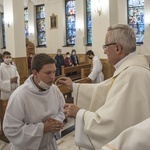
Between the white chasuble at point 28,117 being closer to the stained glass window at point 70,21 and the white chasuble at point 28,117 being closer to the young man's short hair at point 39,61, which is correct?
the young man's short hair at point 39,61

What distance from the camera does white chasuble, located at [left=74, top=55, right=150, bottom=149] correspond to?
192 centimetres

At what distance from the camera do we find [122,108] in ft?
6.42

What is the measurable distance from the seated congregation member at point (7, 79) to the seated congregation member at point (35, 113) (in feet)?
10.8

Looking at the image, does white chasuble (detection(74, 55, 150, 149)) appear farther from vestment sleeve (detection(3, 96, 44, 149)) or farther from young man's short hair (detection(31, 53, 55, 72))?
Result: young man's short hair (detection(31, 53, 55, 72))

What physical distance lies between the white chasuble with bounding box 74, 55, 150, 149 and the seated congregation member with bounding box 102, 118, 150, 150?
0.87 meters

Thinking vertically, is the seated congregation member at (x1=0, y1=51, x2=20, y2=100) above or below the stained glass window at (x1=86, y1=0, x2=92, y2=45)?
below

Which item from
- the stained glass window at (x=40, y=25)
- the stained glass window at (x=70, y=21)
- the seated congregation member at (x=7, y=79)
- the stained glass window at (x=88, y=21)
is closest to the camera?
the seated congregation member at (x=7, y=79)

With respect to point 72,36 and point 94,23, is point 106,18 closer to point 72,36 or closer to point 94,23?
point 94,23

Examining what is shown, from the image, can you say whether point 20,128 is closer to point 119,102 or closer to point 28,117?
point 28,117

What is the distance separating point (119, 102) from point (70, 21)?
14.8 metres

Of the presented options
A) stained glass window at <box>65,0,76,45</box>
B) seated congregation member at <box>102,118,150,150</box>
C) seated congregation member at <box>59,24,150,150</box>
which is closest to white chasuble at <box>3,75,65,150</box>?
seated congregation member at <box>59,24,150,150</box>

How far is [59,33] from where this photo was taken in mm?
16359

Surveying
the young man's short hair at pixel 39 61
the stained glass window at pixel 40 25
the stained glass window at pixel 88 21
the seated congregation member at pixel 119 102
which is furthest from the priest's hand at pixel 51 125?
the stained glass window at pixel 40 25

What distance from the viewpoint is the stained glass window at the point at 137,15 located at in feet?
44.8
